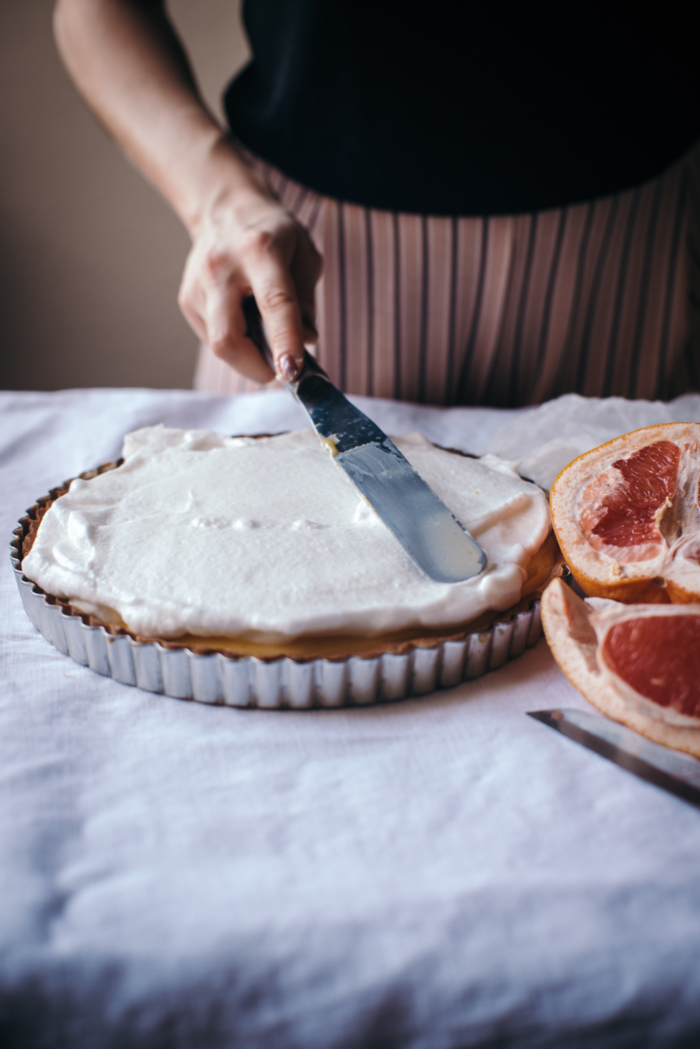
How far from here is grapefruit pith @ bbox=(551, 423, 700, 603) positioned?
0.92 metres

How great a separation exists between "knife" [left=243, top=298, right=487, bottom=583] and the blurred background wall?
98.6 inches

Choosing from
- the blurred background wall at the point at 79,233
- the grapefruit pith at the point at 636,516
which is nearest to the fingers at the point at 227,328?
the grapefruit pith at the point at 636,516

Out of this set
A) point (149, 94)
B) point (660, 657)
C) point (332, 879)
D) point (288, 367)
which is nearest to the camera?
point (332, 879)

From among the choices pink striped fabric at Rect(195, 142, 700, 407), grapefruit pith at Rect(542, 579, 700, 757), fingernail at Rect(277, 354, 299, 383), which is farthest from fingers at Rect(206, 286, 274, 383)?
grapefruit pith at Rect(542, 579, 700, 757)

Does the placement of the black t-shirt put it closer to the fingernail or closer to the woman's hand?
the woman's hand

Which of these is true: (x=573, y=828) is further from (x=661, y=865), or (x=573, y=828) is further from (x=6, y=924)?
(x=6, y=924)

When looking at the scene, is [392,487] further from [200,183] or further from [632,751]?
[200,183]

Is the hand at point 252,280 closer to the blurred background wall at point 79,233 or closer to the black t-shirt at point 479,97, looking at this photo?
the black t-shirt at point 479,97

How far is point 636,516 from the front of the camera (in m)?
1.03

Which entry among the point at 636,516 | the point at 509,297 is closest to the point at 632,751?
the point at 636,516

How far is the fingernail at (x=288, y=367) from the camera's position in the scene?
4.37 feet

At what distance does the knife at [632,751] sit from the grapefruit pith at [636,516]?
0.54 ft

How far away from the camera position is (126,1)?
1.87 meters

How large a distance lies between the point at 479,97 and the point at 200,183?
2.11 ft
